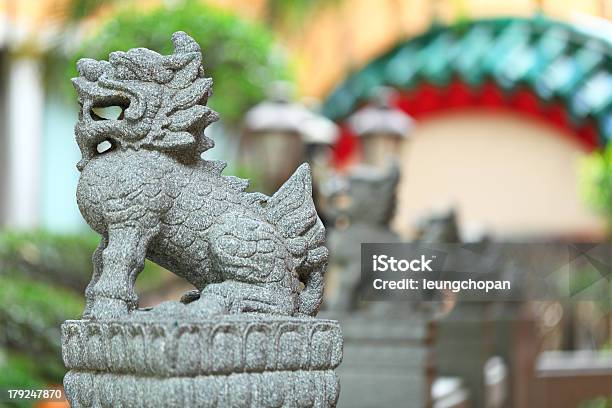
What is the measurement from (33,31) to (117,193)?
11.0 metres

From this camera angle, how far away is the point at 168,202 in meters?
3.47

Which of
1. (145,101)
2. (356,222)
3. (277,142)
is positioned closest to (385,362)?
(356,222)

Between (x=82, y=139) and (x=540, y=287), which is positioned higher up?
(x=540, y=287)

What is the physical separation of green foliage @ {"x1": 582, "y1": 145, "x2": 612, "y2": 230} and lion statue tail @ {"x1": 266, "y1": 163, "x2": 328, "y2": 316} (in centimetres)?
1131

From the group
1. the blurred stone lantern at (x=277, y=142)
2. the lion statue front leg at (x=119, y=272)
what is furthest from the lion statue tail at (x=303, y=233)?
the blurred stone lantern at (x=277, y=142)

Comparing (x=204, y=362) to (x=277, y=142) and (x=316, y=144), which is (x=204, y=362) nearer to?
(x=277, y=142)

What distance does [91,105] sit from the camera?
354 cm

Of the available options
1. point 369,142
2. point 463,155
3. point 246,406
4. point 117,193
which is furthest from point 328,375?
point 463,155

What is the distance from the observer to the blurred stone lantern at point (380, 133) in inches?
344

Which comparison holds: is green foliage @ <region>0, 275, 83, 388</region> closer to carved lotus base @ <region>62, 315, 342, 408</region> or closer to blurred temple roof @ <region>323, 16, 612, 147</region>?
carved lotus base @ <region>62, 315, 342, 408</region>

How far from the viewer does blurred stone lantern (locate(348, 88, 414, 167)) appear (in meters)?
8.74

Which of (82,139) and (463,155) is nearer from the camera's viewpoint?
(82,139)

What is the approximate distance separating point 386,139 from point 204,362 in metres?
5.87

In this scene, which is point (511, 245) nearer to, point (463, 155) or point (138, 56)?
point (463, 155)
